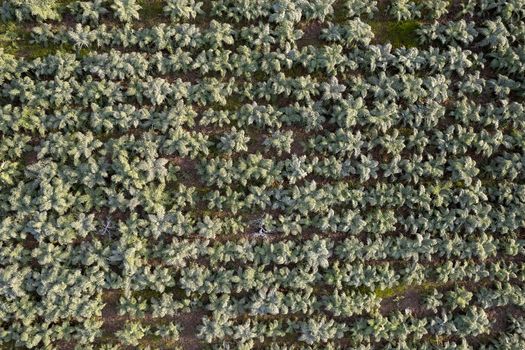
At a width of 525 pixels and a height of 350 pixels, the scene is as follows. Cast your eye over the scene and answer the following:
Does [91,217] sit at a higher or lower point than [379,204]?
lower

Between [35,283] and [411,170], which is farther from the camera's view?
[411,170]

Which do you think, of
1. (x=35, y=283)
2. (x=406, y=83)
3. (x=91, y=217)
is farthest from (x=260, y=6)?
(x=35, y=283)

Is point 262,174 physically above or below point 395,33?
below

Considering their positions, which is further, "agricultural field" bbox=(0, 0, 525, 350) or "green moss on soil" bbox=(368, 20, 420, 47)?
"green moss on soil" bbox=(368, 20, 420, 47)

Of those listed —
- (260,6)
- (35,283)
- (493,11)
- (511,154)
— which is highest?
(493,11)

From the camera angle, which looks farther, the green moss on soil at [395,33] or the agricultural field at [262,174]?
the green moss on soil at [395,33]

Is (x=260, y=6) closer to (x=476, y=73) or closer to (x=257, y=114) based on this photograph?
(x=257, y=114)

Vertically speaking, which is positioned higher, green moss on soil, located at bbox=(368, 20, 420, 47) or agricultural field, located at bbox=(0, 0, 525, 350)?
green moss on soil, located at bbox=(368, 20, 420, 47)

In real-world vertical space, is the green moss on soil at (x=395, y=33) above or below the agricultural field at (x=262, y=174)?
above
